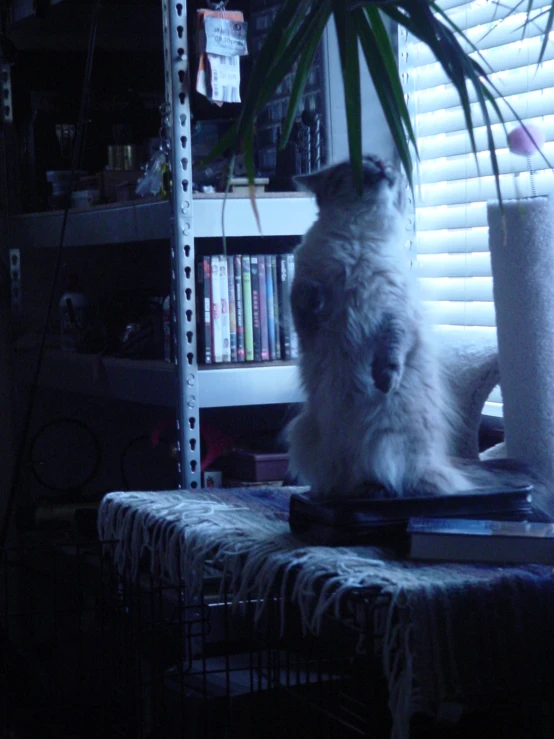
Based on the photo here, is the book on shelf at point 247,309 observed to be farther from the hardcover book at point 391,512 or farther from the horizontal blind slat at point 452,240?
the hardcover book at point 391,512

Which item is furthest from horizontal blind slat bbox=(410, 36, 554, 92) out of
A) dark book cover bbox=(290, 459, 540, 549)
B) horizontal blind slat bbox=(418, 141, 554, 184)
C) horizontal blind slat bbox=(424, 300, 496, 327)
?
dark book cover bbox=(290, 459, 540, 549)

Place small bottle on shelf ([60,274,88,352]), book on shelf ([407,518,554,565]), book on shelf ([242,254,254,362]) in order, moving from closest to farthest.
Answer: book on shelf ([407,518,554,565]), book on shelf ([242,254,254,362]), small bottle on shelf ([60,274,88,352])

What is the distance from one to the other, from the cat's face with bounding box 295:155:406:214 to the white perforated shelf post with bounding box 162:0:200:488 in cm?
42

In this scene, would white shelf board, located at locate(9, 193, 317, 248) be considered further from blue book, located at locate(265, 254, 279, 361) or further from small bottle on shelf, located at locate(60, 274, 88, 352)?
small bottle on shelf, located at locate(60, 274, 88, 352)

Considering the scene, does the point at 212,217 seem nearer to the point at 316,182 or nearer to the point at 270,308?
the point at 270,308

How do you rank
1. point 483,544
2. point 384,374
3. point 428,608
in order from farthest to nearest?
point 384,374
point 483,544
point 428,608

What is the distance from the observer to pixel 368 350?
3.44 feet

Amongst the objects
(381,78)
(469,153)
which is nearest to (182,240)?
(469,153)

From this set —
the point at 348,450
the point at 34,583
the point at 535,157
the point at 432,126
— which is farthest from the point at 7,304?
the point at 348,450

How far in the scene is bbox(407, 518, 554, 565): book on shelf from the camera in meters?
0.91

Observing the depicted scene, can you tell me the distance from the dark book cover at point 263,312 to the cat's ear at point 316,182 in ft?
1.54

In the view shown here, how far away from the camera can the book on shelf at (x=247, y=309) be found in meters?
1.62

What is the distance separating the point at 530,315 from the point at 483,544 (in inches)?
17.4

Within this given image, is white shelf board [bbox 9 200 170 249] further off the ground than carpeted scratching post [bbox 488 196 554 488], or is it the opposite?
white shelf board [bbox 9 200 170 249]
